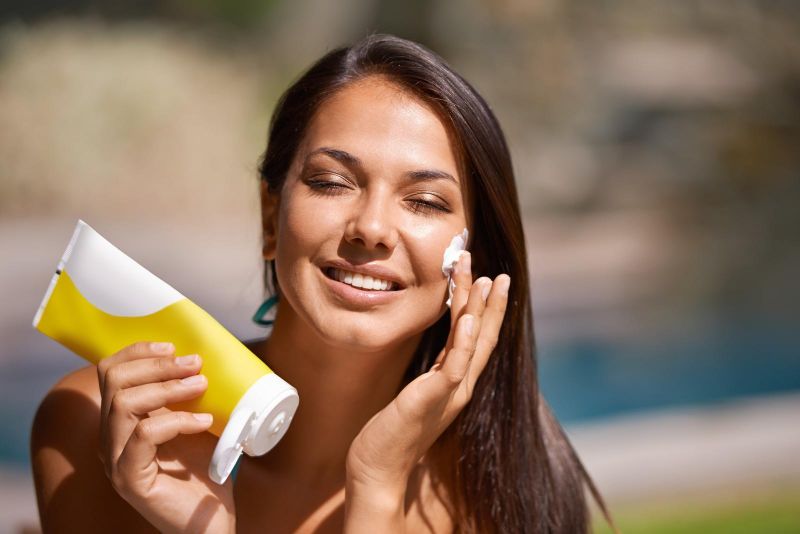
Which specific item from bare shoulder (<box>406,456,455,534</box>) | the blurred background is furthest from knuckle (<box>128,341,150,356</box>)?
the blurred background

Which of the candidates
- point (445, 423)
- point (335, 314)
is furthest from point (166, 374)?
point (445, 423)

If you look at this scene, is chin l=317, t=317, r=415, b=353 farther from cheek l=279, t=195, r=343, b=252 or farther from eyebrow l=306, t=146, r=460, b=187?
eyebrow l=306, t=146, r=460, b=187

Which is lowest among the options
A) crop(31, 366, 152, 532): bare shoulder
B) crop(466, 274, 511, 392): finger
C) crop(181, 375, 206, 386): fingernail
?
crop(31, 366, 152, 532): bare shoulder

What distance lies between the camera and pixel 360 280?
1671 mm

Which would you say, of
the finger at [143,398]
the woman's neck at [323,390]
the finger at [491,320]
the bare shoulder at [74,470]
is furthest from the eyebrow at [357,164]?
the bare shoulder at [74,470]

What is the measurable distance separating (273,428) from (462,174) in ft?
1.96

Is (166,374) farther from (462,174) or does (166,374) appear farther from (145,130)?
(145,130)

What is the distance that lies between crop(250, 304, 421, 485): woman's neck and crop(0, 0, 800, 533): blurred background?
3445 millimetres

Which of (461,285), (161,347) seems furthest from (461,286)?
(161,347)

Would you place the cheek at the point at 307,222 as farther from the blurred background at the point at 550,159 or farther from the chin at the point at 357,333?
the blurred background at the point at 550,159

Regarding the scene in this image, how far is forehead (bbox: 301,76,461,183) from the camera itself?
169 cm

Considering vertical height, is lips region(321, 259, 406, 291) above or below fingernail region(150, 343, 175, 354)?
above

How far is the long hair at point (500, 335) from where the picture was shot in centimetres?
179

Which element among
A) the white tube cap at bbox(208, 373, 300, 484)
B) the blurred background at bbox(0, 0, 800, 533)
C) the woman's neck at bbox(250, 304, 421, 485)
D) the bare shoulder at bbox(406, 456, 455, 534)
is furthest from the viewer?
the blurred background at bbox(0, 0, 800, 533)
